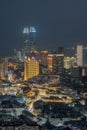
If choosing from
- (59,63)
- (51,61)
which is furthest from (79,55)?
(59,63)

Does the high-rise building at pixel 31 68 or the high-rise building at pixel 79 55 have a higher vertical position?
the high-rise building at pixel 79 55

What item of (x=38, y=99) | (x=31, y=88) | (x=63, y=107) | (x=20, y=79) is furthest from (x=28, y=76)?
(x=63, y=107)

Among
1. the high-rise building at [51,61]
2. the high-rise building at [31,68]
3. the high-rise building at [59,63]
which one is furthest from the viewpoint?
the high-rise building at [51,61]

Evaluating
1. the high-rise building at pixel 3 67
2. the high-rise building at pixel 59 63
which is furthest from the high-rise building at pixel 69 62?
the high-rise building at pixel 3 67

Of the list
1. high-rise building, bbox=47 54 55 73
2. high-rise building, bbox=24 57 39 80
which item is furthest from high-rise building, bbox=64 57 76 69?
high-rise building, bbox=24 57 39 80

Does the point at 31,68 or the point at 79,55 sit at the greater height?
the point at 79,55

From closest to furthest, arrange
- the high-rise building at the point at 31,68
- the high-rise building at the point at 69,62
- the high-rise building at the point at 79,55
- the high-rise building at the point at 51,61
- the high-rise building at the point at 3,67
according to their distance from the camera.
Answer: the high-rise building at the point at 31,68
the high-rise building at the point at 3,67
the high-rise building at the point at 51,61
the high-rise building at the point at 69,62
the high-rise building at the point at 79,55

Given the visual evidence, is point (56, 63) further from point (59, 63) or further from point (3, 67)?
point (3, 67)

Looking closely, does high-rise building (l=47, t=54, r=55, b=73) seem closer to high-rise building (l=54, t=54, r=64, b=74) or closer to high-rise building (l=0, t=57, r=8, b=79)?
high-rise building (l=54, t=54, r=64, b=74)

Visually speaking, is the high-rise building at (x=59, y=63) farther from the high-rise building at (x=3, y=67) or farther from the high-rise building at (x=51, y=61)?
the high-rise building at (x=3, y=67)
